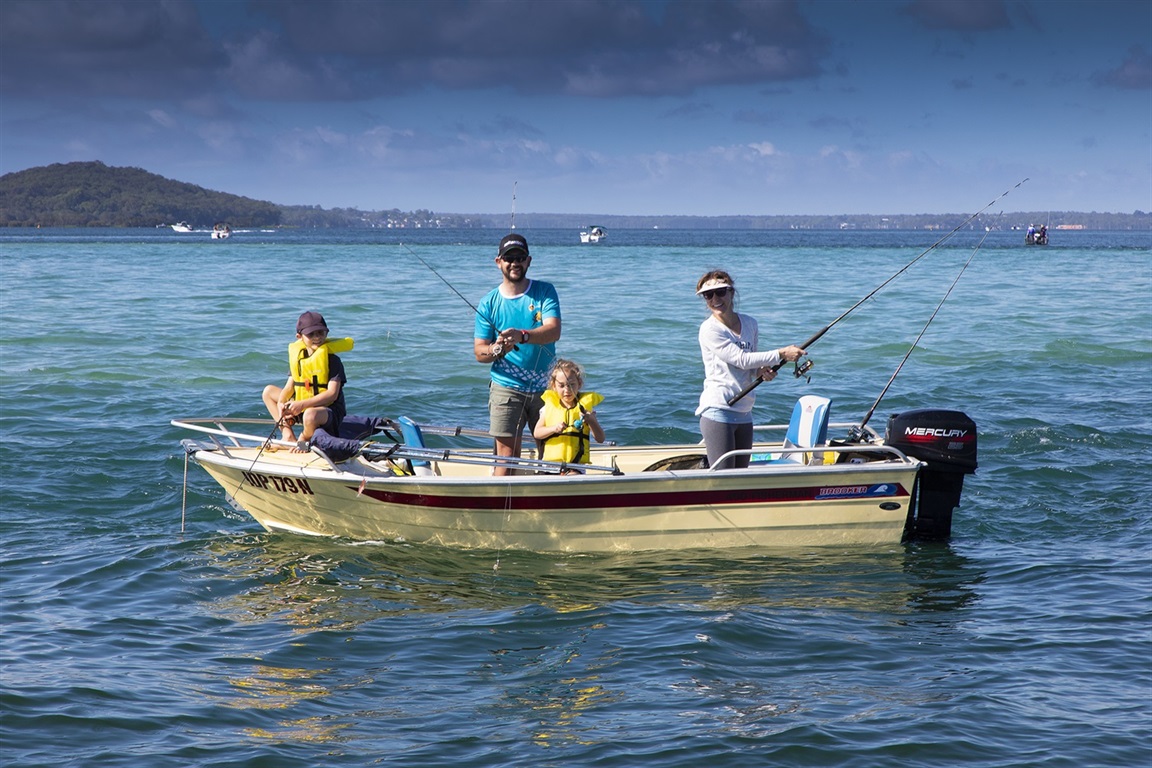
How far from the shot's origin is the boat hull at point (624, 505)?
8.48 meters

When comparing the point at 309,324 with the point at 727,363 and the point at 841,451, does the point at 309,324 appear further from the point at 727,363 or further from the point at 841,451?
the point at 841,451

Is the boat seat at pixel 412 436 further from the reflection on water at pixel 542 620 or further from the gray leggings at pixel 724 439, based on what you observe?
the gray leggings at pixel 724 439

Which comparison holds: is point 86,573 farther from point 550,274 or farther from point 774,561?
point 550,274

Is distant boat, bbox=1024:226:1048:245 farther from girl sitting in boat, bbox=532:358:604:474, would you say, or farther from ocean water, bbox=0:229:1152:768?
girl sitting in boat, bbox=532:358:604:474

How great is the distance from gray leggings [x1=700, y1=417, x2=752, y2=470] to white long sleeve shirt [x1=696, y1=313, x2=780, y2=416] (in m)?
0.15

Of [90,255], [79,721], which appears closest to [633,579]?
[79,721]

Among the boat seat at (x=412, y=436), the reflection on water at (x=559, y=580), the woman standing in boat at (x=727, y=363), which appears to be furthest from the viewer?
the boat seat at (x=412, y=436)

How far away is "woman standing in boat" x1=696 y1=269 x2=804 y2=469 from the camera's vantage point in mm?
7754

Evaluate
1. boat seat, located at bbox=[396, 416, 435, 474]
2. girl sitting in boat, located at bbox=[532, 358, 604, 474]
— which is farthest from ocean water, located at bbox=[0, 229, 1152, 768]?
girl sitting in boat, located at bbox=[532, 358, 604, 474]

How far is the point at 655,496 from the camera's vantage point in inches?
337

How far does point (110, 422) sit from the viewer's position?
14617 mm

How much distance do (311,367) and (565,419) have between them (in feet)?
6.97

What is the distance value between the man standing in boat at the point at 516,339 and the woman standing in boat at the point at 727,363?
1.09m

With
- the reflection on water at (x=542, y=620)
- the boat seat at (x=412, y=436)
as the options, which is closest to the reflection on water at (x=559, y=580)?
the reflection on water at (x=542, y=620)
